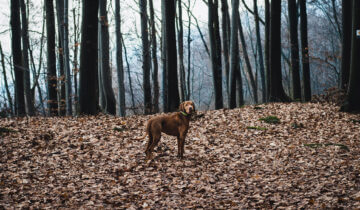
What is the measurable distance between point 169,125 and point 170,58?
6.40m

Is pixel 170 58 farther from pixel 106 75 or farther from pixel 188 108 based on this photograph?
pixel 188 108

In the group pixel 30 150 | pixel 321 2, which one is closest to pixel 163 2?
pixel 30 150

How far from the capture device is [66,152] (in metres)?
7.60

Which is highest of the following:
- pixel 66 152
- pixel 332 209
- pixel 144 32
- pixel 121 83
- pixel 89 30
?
pixel 144 32

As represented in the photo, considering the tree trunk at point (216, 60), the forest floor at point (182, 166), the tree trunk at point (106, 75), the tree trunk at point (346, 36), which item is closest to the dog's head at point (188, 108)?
the forest floor at point (182, 166)

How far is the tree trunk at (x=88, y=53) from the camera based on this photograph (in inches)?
439

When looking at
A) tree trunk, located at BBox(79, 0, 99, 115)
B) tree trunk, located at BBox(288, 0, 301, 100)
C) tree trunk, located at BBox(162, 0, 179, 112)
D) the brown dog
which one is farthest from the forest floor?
tree trunk, located at BBox(288, 0, 301, 100)

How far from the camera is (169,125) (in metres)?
7.19

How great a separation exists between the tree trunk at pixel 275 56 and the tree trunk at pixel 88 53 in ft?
27.9

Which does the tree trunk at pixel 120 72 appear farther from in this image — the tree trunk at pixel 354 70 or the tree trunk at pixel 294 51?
the tree trunk at pixel 294 51

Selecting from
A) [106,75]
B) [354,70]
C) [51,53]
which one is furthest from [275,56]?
[51,53]

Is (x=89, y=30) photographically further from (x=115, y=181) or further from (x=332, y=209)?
(x=332, y=209)

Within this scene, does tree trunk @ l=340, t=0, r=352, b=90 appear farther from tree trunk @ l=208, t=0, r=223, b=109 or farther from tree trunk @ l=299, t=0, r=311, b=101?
tree trunk @ l=208, t=0, r=223, b=109

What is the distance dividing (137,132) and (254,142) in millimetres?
3470
